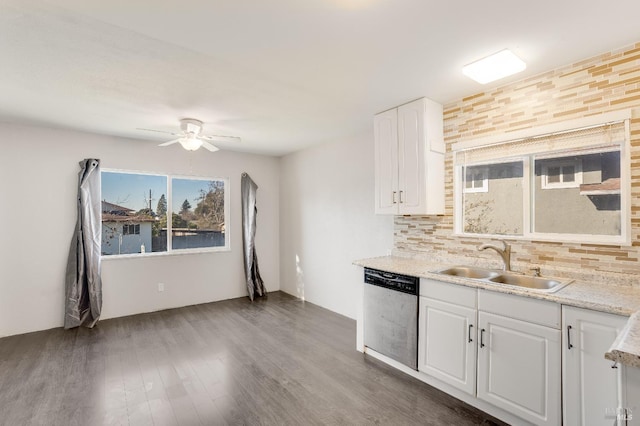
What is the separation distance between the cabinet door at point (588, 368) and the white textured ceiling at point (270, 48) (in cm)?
172

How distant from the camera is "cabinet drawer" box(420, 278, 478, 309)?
226 cm

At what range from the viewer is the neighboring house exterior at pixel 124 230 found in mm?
4312

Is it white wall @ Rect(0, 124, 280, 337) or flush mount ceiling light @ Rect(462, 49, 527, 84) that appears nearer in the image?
flush mount ceiling light @ Rect(462, 49, 527, 84)

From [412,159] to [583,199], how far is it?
135 centimetres

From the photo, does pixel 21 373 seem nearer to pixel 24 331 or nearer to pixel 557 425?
pixel 24 331

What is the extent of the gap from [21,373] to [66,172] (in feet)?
7.79

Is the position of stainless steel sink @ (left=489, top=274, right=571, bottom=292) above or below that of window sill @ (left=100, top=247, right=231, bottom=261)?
above

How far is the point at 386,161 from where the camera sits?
10.8 feet

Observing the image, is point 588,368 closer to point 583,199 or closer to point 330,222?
point 583,199

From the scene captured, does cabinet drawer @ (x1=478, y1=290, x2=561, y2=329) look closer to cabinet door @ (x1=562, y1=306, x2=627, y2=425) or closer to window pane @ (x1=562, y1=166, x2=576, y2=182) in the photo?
cabinet door @ (x1=562, y1=306, x2=627, y2=425)

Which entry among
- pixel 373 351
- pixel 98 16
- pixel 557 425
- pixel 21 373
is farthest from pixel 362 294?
pixel 21 373

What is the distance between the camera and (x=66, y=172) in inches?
156

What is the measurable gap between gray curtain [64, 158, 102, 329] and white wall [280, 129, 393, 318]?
2804mm

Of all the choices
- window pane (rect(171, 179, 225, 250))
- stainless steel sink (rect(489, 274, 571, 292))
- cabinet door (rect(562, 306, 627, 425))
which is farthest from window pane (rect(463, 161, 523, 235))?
window pane (rect(171, 179, 225, 250))
